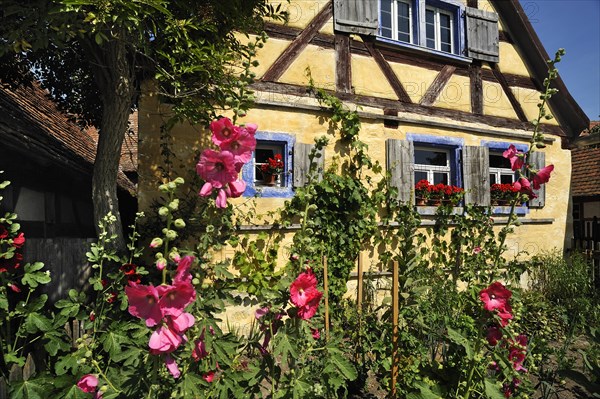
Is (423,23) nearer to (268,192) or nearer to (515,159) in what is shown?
(268,192)

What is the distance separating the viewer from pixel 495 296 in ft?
6.40

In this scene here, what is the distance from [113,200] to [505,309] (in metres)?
3.69

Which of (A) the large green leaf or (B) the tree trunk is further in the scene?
(B) the tree trunk

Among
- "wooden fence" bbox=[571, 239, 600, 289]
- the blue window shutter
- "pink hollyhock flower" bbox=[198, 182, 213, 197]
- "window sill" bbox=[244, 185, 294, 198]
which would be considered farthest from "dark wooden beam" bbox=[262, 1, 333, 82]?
"wooden fence" bbox=[571, 239, 600, 289]

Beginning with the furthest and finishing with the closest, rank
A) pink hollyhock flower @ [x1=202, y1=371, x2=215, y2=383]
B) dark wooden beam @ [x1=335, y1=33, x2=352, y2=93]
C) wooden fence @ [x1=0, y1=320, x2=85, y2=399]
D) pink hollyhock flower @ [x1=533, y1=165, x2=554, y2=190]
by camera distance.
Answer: dark wooden beam @ [x1=335, y1=33, x2=352, y2=93] → wooden fence @ [x1=0, y1=320, x2=85, y2=399] → pink hollyhock flower @ [x1=533, y1=165, x2=554, y2=190] → pink hollyhock flower @ [x1=202, y1=371, x2=215, y2=383]

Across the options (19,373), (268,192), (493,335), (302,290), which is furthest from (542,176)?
(268,192)

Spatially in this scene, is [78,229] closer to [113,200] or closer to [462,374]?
[113,200]

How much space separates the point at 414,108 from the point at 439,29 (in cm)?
160

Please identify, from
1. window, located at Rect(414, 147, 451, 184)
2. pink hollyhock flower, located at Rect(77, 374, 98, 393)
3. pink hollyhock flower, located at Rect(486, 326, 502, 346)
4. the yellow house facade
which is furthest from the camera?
window, located at Rect(414, 147, 451, 184)

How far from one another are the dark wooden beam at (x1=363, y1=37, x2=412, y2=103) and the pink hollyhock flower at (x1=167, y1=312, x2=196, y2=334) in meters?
5.59

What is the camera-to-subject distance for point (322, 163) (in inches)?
218

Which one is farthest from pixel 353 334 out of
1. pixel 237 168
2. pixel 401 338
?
pixel 237 168

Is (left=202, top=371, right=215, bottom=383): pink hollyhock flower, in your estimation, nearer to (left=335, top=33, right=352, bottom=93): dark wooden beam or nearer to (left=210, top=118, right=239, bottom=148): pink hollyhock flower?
(left=210, top=118, right=239, bottom=148): pink hollyhock flower

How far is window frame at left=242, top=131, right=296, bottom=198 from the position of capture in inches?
203
